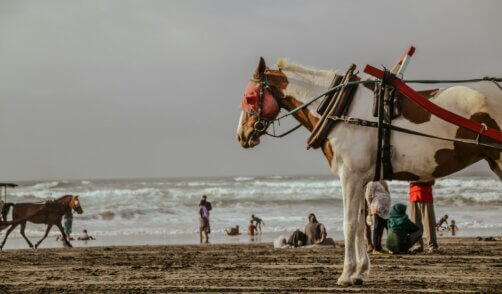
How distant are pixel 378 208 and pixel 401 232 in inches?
28.8

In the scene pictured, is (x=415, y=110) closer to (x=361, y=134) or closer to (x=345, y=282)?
(x=361, y=134)

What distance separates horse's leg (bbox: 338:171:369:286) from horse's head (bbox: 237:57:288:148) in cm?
135

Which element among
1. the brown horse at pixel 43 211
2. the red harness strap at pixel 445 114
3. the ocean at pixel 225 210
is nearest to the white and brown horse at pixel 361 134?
the red harness strap at pixel 445 114

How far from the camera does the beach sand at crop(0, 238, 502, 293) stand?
34.1ft

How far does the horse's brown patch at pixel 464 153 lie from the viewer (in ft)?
28.4

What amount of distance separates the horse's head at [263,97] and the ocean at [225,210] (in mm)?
16231

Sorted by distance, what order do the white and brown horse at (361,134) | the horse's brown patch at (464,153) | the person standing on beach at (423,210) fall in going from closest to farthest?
the horse's brown patch at (464,153)
the white and brown horse at (361,134)
the person standing on beach at (423,210)

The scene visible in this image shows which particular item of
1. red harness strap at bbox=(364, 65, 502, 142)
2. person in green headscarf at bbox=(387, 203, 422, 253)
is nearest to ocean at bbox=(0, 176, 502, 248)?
person in green headscarf at bbox=(387, 203, 422, 253)

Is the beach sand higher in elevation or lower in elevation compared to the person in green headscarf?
lower

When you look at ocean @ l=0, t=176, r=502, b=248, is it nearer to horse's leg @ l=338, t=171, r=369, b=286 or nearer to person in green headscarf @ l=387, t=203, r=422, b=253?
person in green headscarf @ l=387, t=203, r=422, b=253

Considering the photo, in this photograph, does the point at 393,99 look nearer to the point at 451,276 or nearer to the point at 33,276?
the point at 451,276

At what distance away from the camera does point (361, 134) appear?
9.46m

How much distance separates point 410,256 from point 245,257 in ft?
10.6

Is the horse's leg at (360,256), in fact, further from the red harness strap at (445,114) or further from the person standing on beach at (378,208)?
the person standing on beach at (378,208)
